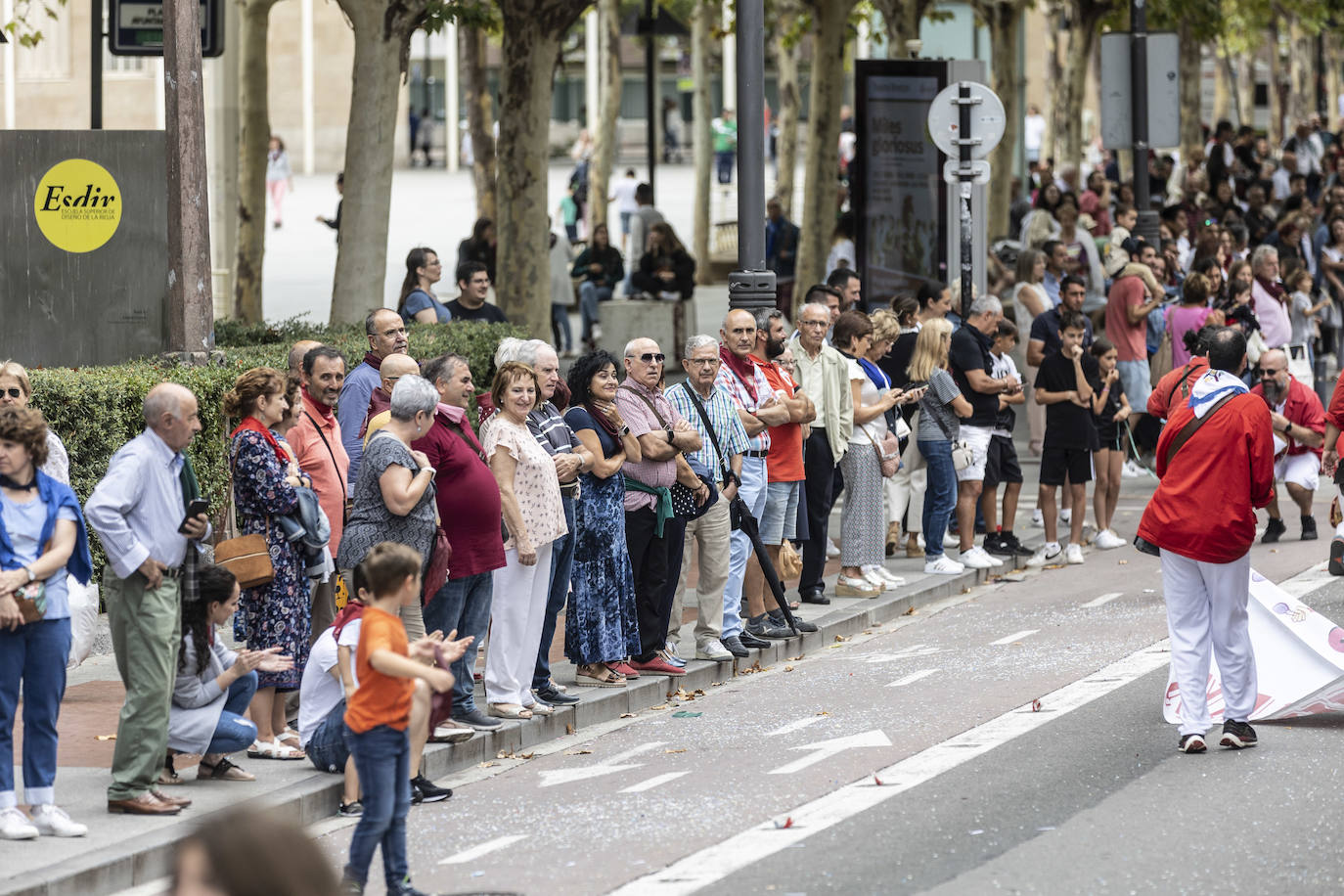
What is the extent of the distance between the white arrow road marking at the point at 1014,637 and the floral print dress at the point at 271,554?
449 centimetres

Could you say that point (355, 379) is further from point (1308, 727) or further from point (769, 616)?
point (1308, 727)

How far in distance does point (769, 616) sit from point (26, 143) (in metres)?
5.11

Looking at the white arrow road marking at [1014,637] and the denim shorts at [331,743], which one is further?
the white arrow road marking at [1014,637]

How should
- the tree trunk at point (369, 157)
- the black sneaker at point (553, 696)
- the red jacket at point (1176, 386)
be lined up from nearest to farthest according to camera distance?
the red jacket at point (1176, 386) < the black sneaker at point (553, 696) < the tree trunk at point (369, 157)

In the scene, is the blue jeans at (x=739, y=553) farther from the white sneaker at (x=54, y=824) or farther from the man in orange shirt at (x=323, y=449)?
the white sneaker at (x=54, y=824)

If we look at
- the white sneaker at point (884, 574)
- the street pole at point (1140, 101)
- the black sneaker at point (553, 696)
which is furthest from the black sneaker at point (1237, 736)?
the street pole at point (1140, 101)

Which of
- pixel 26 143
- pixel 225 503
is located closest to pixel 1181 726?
pixel 225 503

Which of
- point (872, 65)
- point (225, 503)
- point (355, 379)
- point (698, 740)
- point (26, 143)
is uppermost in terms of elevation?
point (872, 65)

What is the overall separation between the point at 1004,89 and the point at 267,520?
2524 cm

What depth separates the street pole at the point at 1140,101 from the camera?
22.0 metres

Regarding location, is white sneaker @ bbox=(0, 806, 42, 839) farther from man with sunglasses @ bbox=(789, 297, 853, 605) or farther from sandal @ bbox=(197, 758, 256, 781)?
man with sunglasses @ bbox=(789, 297, 853, 605)

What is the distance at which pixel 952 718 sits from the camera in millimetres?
9883

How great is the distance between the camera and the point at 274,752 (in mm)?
8984

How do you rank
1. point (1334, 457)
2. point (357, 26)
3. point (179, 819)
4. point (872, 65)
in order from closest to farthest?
point (179, 819), point (1334, 457), point (357, 26), point (872, 65)
